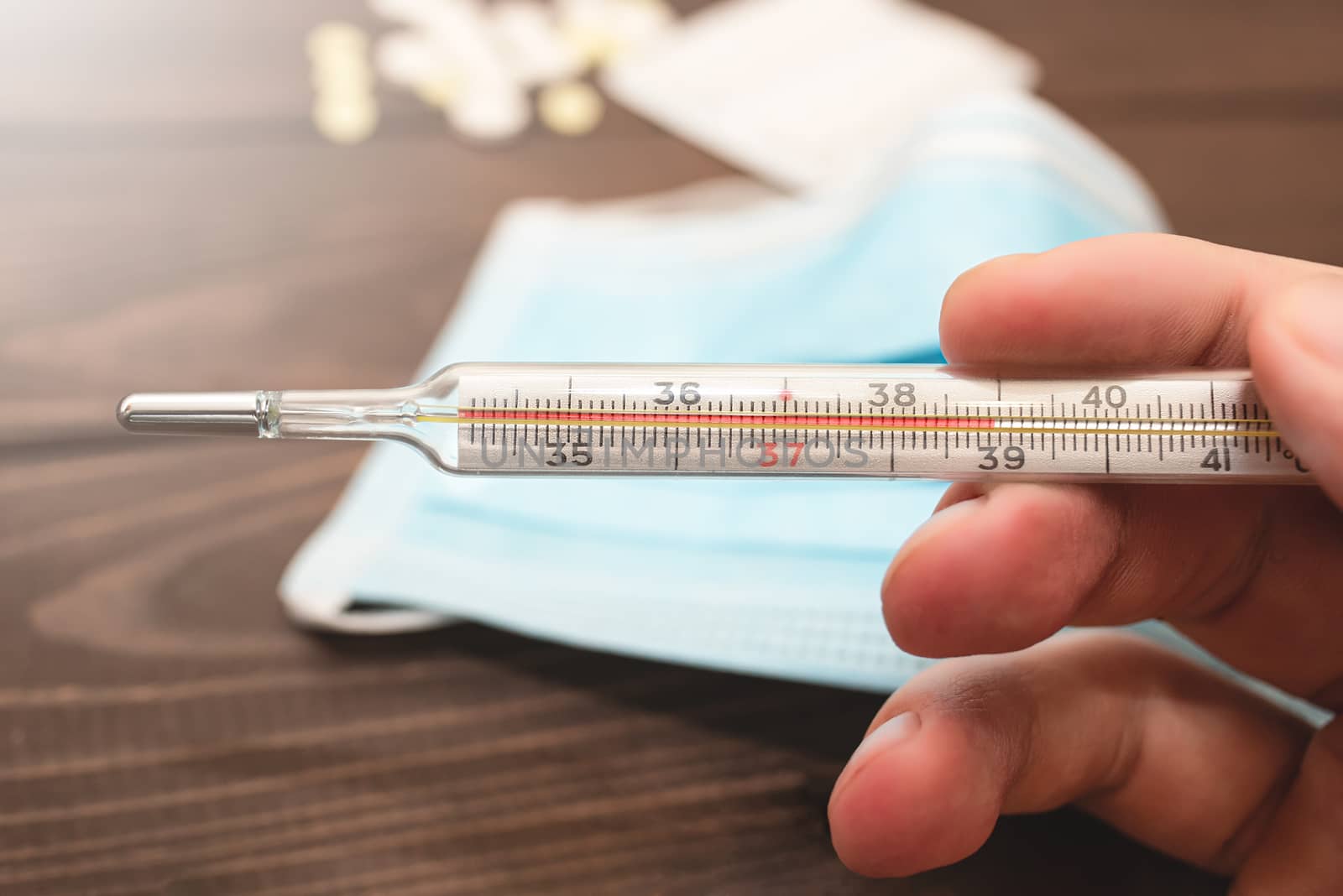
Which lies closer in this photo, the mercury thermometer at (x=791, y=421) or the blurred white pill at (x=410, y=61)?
the mercury thermometer at (x=791, y=421)

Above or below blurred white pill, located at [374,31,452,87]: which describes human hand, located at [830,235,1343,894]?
below

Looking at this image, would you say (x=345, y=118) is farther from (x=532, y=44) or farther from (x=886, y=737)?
(x=886, y=737)

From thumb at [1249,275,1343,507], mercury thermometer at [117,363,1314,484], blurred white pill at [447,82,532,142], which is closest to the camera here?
thumb at [1249,275,1343,507]

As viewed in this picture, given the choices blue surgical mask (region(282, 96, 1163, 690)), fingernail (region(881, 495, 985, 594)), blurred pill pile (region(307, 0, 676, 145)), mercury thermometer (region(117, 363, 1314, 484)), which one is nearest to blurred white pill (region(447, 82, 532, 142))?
blurred pill pile (region(307, 0, 676, 145))

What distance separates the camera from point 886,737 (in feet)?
1.59

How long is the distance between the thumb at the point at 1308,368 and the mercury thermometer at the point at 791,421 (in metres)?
0.08

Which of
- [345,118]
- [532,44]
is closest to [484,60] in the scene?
[532,44]

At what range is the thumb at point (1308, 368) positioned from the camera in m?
0.40

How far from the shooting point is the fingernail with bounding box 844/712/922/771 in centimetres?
48

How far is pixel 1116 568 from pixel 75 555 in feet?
2.39

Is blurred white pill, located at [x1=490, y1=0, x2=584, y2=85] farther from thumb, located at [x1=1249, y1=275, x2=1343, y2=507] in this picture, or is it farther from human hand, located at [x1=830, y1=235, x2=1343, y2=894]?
thumb, located at [x1=1249, y1=275, x2=1343, y2=507]

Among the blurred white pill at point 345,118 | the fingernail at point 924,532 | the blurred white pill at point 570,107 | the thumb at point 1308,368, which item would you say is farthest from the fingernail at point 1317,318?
the blurred white pill at point 345,118

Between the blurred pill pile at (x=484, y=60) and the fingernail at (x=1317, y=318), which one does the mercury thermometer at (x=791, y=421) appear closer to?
the fingernail at (x=1317, y=318)

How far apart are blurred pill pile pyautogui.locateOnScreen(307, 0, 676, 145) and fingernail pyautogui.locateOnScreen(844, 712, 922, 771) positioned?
2.63 feet
